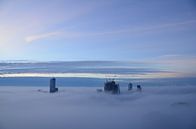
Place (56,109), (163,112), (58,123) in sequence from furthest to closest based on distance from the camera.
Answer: (56,109)
(58,123)
(163,112)

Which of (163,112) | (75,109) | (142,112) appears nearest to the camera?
(163,112)

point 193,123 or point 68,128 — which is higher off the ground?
point 193,123

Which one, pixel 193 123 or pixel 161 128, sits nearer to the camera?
pixel 193 123

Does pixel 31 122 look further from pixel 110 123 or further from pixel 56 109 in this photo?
pixel 56 109

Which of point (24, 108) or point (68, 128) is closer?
point (68, 128)

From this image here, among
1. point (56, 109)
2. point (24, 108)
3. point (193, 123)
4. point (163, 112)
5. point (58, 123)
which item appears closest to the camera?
point (193, 123)

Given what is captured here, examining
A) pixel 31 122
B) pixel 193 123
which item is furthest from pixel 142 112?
pixel 193 123

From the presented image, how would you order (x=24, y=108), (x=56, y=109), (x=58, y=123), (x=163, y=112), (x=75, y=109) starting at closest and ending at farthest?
(x=163, y=112), (x=58, y=123), (x=24, y=108), (x=56, y=109), (x=75, y=109)

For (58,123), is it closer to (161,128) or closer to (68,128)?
(68,128)

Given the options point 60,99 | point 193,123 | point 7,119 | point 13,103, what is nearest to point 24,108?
point 13,103
